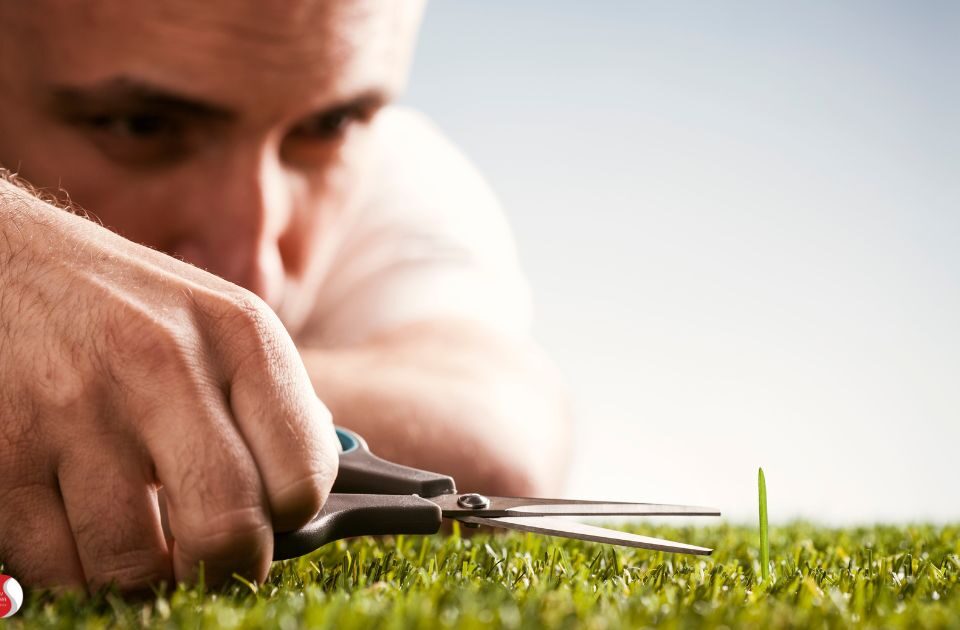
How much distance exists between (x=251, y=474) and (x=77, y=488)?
0.16 m

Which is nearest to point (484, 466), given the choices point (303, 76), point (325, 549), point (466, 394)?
point (466, 394)

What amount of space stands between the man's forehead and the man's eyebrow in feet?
0.07

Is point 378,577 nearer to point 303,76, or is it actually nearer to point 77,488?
point 77,488

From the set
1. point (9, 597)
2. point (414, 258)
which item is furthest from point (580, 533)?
point (414, 258)

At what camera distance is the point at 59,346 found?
84 centimetres

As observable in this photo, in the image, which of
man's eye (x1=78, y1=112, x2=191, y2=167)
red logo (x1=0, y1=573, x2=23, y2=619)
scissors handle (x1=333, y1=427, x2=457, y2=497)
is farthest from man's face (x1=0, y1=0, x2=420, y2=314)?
red logo (x1=0, y1=573, x2=23, y2=619)

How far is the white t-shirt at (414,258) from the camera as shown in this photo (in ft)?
8.80

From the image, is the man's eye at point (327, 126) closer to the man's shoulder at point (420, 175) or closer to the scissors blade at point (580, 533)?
the man's shoulder at point (420, 175)

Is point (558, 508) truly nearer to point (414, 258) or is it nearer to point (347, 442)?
point (347, 442)

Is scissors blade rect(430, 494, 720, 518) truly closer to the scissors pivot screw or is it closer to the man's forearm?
the scissors pivot screw

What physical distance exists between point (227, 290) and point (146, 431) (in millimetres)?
159

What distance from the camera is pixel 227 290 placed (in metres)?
0.88

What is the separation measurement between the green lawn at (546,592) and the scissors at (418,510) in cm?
5

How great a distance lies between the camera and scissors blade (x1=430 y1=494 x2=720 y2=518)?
3.63ft
